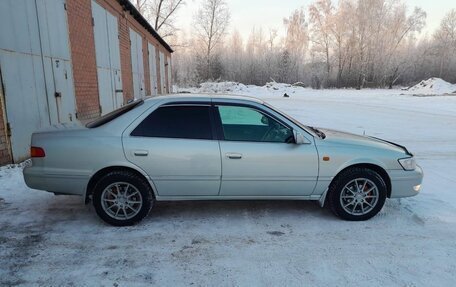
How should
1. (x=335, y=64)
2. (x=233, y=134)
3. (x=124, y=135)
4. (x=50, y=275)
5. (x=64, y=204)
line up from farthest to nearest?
(x=335, y=64) → (x=64, y=204) → (x=233, y=134) → (x=124, y=135) → (x=50, y=275)

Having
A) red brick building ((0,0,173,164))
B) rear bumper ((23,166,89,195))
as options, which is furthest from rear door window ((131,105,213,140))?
red brick building ((0,0,173,164))

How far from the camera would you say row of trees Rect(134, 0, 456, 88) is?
162ft

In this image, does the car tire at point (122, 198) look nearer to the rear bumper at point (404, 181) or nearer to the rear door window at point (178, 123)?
the rear door window at point (178, 123)

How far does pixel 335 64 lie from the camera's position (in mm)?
55188

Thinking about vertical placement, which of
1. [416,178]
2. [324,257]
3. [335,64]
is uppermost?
[335,64]

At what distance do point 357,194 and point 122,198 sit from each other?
2.84 metres

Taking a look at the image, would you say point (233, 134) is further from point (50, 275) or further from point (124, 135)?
point (50, 275)

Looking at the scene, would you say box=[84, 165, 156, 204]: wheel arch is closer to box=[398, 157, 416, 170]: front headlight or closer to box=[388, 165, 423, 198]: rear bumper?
box=[388, 165, 423, 198]: rear bumper

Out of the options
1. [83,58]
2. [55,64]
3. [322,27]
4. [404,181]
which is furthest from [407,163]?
[322,27]

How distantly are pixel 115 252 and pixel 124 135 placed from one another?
1291 mm

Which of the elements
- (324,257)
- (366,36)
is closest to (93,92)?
(324,257)

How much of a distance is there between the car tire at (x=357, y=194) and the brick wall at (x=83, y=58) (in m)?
6.83

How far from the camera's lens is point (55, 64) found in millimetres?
7734

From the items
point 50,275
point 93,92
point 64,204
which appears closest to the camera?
point 50,275
